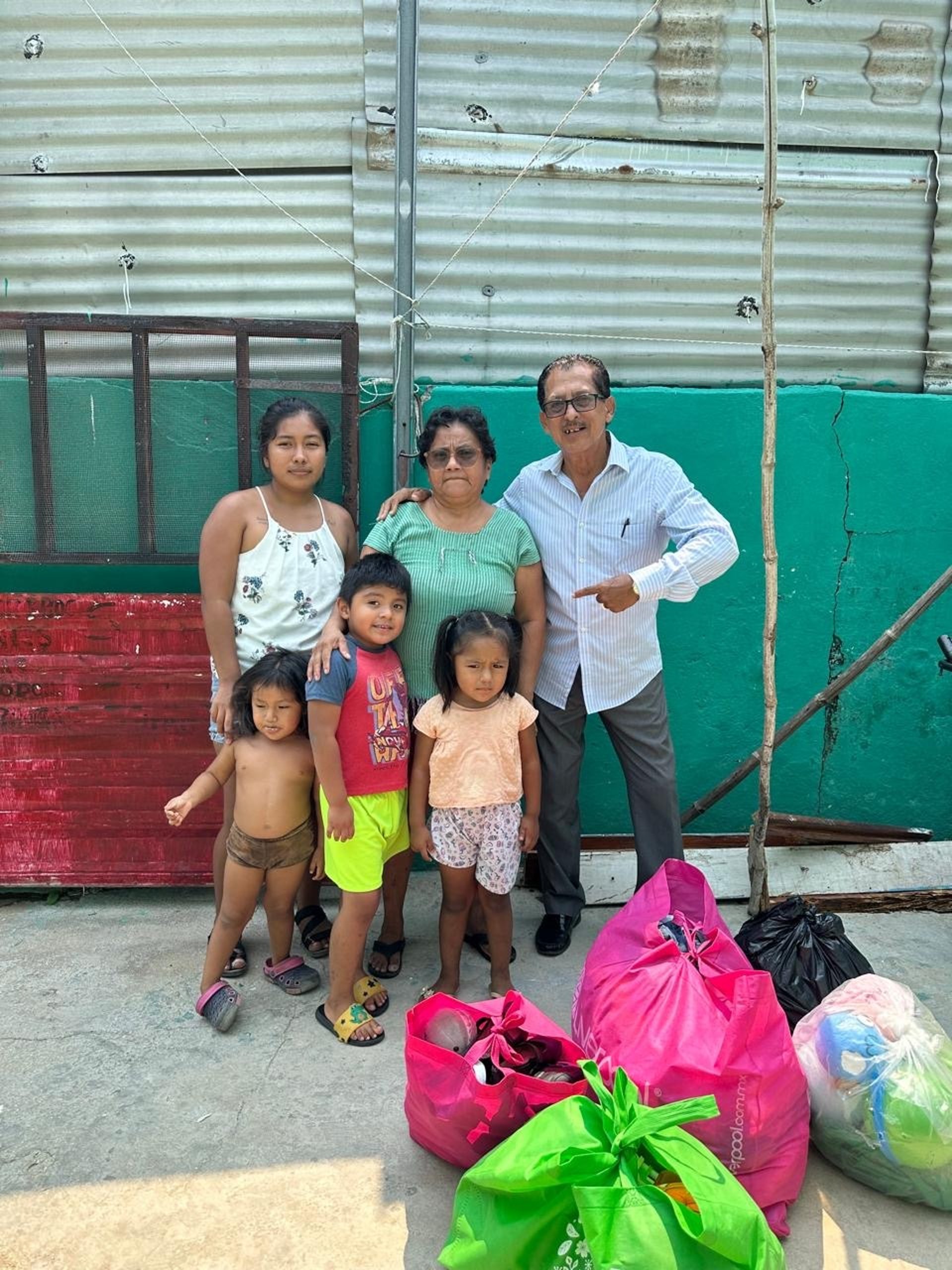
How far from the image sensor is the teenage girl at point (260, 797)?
2.92 m

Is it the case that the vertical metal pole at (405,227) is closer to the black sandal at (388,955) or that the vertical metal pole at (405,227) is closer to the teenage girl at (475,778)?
the teenage girl at (475,778)

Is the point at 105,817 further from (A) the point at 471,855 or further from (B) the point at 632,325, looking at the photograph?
(B) the point at 632,325

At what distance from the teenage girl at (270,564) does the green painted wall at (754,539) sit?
0.58m

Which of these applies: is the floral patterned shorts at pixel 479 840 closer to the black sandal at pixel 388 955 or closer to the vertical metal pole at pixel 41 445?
the black sandal at pixel 388 955

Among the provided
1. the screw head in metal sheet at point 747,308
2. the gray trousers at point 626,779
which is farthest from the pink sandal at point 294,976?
the screw head in metal sheet at point 747,308

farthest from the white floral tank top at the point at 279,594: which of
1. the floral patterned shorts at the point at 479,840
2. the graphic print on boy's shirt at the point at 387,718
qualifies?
the floral patterned shorts at the point at 479,840

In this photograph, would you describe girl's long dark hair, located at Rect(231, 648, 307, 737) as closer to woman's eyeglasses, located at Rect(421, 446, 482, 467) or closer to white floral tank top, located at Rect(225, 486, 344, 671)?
white floral tank top, located at Rect(225, 486, 344, 671)

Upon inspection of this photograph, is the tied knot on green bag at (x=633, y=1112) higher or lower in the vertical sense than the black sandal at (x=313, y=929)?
higher

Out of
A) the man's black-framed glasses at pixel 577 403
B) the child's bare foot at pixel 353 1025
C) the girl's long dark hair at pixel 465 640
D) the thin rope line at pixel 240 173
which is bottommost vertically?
the child's bare foot at pixel 353 1025

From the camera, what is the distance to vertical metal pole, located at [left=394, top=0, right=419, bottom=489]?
3461 mm

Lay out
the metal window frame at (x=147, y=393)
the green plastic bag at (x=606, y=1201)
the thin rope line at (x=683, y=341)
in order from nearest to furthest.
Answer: the green plastic bag at (x=606, y=1201) → the metal window frame at (x=147, y=393) → the thin rope line at (x=683, y=341)

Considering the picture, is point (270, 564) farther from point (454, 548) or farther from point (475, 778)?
point (475, 778)

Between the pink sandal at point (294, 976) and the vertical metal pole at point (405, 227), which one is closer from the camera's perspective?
the pink sandal at point (294, 976)

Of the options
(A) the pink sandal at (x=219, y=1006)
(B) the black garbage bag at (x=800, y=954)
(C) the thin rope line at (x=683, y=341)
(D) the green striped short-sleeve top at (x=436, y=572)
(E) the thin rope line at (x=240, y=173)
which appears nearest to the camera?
(B) the black garbage bag at (x=800, y=954)
